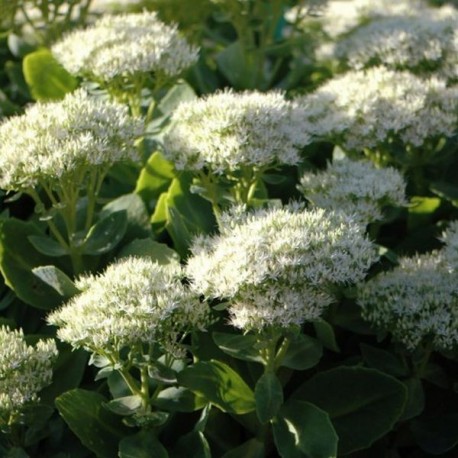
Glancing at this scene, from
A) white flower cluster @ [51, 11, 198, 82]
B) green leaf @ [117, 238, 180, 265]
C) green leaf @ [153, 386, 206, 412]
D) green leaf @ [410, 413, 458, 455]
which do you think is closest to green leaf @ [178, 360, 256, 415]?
green leaf @ [153, 386, 206, 412]

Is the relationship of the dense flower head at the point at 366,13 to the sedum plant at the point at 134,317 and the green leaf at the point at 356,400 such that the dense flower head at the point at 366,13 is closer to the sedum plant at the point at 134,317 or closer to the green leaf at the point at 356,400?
the green leaf at the point at 356,400

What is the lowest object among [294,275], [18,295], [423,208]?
[423,208]

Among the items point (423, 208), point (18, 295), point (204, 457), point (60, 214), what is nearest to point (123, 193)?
point (60, 214)

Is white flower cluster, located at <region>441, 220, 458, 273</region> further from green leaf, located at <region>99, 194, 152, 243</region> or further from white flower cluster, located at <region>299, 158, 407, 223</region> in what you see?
green leaf, located at <region>99, 194, 152, 243</region>

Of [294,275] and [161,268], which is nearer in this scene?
[294,275]

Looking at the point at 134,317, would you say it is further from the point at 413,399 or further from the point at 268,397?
the point at 413,399

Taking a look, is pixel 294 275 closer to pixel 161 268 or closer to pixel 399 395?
pixel 161 268

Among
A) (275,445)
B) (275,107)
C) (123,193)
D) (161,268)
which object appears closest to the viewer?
(161,268)

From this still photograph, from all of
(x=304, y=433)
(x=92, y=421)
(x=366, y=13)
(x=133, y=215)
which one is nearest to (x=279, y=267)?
(x=304, y=433)
